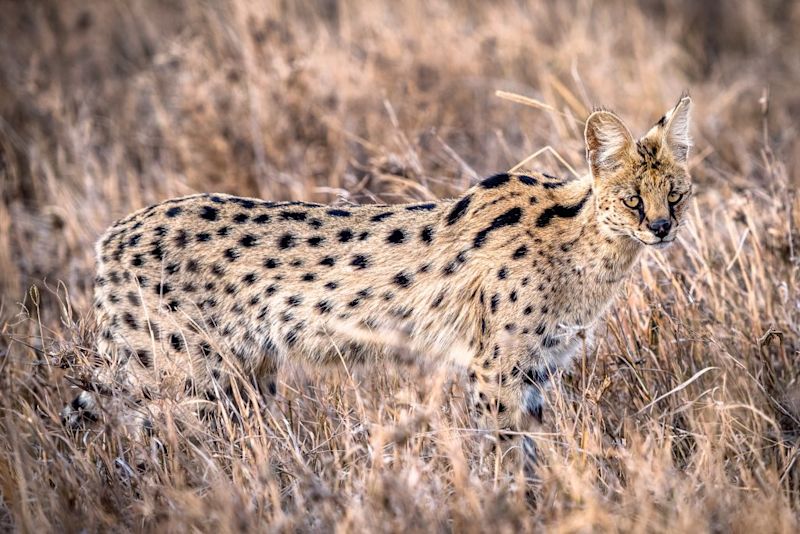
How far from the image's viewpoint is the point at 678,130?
4.35 metres

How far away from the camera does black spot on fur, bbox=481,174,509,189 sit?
15.4 ft

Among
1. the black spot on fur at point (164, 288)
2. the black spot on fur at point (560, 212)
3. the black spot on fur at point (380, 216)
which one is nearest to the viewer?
the black spot on fur at point (560, 212)

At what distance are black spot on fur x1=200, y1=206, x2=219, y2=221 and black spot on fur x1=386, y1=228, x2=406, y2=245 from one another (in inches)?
32.3

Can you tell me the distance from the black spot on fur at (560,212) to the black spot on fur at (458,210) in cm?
33

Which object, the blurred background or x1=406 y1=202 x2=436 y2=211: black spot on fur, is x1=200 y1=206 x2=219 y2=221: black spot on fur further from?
the blurred background

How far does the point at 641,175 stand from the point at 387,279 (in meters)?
1.20

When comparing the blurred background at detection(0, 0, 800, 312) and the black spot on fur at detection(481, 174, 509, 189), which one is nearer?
the black spot on fur at detection(481, 174, 509, 189)

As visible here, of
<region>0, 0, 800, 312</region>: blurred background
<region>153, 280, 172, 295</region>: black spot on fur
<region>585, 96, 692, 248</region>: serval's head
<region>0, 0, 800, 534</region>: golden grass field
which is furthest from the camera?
<region>0, 0, 800, 312</region>: blurred background

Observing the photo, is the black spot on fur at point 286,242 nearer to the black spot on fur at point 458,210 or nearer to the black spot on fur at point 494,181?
the black spot on fur at point 458,210

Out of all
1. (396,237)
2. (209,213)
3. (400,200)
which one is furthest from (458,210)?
(400,200)

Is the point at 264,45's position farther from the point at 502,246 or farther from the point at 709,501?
the point at 709,501

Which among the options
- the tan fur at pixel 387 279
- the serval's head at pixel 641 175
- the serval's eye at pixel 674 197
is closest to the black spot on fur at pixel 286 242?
the tan fur at pixel 387 279

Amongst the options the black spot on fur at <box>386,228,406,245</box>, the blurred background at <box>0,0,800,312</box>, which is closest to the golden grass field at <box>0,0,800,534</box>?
the blurred background at <box>0,0,800,312</box>

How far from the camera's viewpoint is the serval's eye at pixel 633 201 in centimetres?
420
